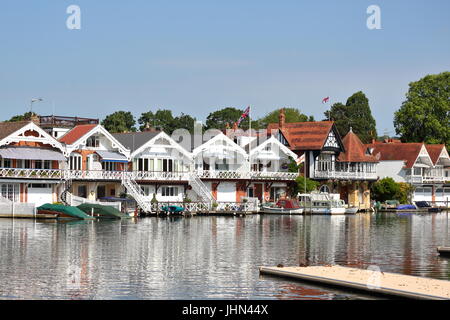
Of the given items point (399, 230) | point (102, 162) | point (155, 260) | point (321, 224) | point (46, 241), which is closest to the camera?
point (155, 260)

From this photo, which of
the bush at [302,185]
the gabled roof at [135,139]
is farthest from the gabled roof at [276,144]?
the gabled roof at [135,139]

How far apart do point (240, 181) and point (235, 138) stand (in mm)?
8302

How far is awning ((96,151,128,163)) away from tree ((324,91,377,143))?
75022mm

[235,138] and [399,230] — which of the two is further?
[235,138]

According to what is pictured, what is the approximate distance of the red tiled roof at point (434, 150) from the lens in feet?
380

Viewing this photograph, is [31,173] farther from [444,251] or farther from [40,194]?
[444,251]

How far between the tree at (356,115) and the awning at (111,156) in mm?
75022

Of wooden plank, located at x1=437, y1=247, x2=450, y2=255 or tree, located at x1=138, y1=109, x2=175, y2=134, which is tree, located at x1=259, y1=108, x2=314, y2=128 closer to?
tree, located at x1=138, y1=109, x2=175, y2=134

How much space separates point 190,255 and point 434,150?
79.2 metres

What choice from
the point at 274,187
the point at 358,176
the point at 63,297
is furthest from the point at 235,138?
the point at 63,297

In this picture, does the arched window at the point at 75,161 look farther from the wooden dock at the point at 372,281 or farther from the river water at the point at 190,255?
the wooden dock at the point at 372,281
